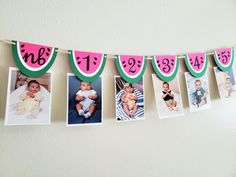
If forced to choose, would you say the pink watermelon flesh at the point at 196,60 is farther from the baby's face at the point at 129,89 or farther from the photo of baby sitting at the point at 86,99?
the photo of baby sitting at the point at 86,99

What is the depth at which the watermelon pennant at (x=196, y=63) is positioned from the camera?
3.13 ft

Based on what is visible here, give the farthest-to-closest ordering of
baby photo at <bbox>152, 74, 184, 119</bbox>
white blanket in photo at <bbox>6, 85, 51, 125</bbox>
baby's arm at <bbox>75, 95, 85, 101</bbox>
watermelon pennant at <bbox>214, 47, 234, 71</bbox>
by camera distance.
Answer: watermelon pennant at <bbox>214, 47, 234, 71</bbox> → baby photo at <bbox>152, 74, 184, 119</bbox> → baby's arm at <bbox>75, 95, 85, 101</bbox> → white blanket in photo at <bbox>6, 85, 51, 125</bbox>

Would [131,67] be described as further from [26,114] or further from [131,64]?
[26,114]

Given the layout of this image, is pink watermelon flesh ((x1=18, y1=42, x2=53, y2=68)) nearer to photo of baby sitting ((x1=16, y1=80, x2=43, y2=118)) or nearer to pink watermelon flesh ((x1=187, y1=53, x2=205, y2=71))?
photo of baby sitting ((x1=16, y1=80, x2=43, y2=118))

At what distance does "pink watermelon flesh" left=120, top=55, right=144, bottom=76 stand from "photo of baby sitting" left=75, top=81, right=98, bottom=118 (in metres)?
0.17

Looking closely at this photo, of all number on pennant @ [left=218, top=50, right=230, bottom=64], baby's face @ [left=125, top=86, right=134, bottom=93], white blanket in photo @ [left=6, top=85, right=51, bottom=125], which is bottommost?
white blanket in photo @ [left=6, top=85, right=51, bottom=125]

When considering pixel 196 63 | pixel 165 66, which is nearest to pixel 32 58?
pixel 165 66

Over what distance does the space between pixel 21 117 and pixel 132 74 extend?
449mm

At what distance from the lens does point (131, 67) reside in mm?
846

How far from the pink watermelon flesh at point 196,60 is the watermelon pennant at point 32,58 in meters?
0.64

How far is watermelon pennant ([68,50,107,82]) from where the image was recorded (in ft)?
2.46

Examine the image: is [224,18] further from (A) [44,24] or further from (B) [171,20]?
(A) [44,24]

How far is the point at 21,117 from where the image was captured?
25.9 inches

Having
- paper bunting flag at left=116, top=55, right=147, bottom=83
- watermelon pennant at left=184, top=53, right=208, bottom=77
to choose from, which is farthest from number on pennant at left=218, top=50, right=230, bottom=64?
paper bunting flag at left=116, top=55, right=147, bottom=83
